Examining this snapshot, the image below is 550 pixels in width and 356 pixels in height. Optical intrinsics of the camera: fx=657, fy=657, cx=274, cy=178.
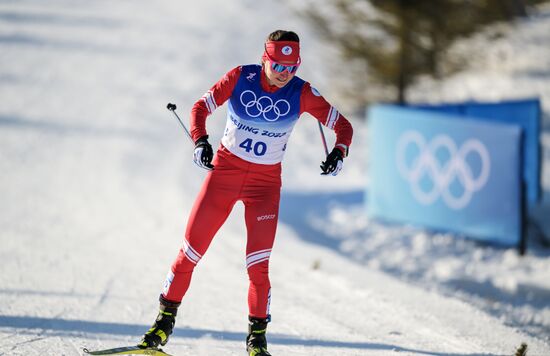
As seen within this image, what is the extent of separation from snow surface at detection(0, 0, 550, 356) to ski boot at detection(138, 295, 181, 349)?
317 mm

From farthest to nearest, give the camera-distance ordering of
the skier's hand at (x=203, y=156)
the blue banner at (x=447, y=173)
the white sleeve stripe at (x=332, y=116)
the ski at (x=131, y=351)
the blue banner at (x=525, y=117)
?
the blue banner at (x=525, y=117)
the blue banner at (x=447, y=173)
the white sleeve stripe at (x=332, y=116)
the ski at (x=131, y=351)
the skier's hand at (x=203, y=156)

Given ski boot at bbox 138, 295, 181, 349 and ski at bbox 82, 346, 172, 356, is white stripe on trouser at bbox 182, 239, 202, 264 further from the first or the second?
ski at bbox 82, 346, 172, 356

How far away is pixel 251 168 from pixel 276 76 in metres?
0.61

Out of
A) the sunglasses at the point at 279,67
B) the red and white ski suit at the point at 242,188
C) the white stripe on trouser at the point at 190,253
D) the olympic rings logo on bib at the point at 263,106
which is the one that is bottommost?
the white stripe on trouser at the point at 190,253

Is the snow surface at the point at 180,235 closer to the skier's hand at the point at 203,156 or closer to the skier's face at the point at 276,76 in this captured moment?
the skier's hand at the point at 203,156

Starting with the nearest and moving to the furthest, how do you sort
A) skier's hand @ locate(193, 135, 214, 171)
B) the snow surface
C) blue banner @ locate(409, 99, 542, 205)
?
skier's hand @ locate(193, 135, 214, 171), the snow surface, blue banner @ locate(409, 99, 542, 205)

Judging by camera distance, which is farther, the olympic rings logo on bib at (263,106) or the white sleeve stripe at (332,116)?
the white sleeve stripe at (332,116)

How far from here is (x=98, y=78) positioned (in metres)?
16.5

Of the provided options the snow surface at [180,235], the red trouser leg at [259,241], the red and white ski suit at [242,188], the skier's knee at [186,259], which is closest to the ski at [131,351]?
the snow surface at [180,235]

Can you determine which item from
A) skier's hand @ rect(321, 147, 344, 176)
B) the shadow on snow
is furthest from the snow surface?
skier's hand @ rect(321, 147, 344, 176)

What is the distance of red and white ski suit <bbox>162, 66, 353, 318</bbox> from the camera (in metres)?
4.17

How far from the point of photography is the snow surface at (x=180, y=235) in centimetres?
496

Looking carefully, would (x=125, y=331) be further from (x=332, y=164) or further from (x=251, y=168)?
(x=332, y=164)

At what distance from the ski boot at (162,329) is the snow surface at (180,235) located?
32 centimetres
